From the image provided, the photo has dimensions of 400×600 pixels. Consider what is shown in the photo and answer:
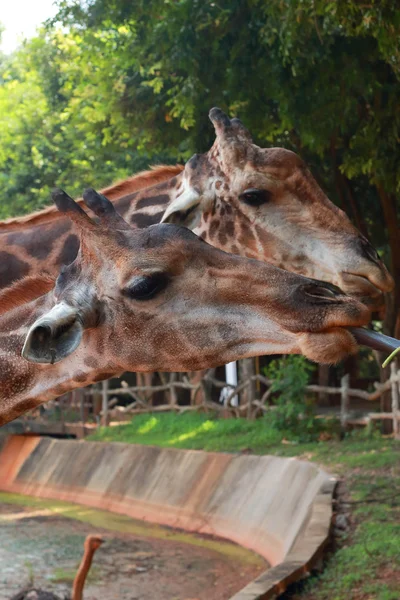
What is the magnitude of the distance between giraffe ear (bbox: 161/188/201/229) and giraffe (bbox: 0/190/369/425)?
2.55 m

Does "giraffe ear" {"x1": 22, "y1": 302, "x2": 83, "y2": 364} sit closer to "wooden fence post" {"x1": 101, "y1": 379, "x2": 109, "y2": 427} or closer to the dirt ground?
the dirt ground

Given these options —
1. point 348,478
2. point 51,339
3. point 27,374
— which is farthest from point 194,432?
point 51,339

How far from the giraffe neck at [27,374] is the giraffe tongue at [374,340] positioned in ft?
3.29

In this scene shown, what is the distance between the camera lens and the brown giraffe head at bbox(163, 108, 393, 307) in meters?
6.73

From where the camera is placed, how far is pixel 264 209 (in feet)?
22.7

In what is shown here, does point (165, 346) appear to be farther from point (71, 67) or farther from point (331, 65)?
point (71, 67)

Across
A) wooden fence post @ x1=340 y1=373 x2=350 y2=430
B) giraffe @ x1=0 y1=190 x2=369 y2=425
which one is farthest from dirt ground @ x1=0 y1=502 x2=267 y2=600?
giraffe @ x1=0 y1=190 x2=369 y2=425

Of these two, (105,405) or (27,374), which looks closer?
(27,374)

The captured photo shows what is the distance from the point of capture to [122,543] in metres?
14.4

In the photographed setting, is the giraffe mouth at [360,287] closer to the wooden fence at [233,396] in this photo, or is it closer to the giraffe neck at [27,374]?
the giraffe neck at [27,374]

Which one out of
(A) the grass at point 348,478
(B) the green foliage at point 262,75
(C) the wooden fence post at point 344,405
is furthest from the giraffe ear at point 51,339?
(C) the wooden fence post at point 344,405

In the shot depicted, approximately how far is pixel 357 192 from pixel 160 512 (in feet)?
20.4

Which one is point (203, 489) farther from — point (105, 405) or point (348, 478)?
point (105, 405)

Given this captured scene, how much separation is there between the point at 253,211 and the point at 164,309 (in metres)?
3.28
